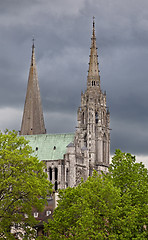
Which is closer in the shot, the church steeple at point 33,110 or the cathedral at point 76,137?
the cathedral at point 76,137

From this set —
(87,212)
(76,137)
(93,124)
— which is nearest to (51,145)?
(76,137)

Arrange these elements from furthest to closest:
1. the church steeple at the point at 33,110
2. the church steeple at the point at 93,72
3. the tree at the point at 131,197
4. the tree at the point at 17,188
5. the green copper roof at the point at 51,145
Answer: the church steeple at the point at 33,110
the church steeple at the point at 93,72
the green copper roof at the point at 51,145
the tree at the point at 17,188
the tree at the point at 131,197

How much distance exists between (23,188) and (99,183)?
841cm

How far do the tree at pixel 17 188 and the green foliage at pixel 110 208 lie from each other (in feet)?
9.55

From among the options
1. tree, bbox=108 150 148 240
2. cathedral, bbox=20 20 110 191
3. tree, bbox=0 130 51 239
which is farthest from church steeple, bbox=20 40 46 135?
tree, bbox=108 150 148 240

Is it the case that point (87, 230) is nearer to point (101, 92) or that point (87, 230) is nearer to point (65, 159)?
point (65, 159)

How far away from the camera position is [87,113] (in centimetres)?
14988

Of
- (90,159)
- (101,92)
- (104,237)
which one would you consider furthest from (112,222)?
(101,92)

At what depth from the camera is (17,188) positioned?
6569 centimetres

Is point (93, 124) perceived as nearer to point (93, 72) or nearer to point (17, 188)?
point (93, 72)

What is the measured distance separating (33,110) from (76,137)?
27.2m

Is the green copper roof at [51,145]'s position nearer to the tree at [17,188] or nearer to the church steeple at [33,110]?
the church steeple at [33,110]

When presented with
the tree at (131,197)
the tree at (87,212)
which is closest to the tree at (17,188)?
the tree at (87,212)

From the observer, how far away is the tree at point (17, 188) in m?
65.6
